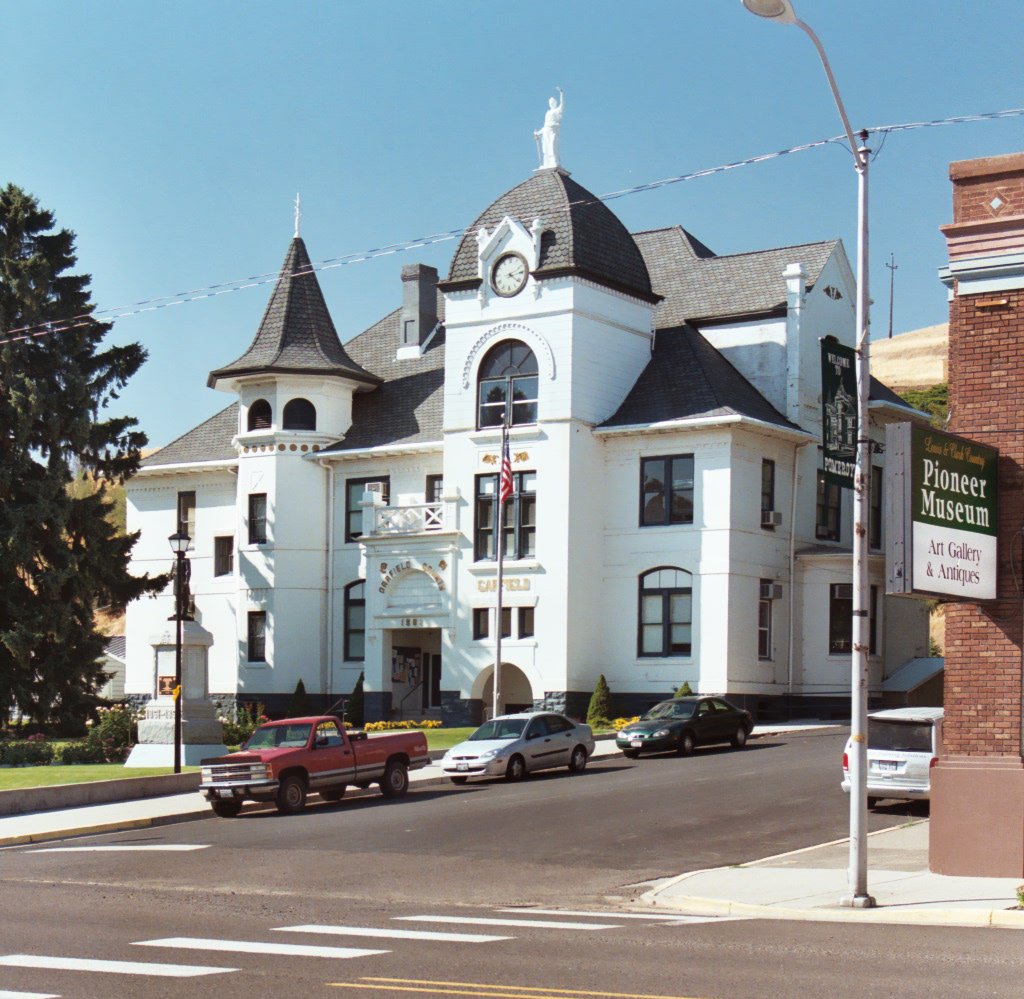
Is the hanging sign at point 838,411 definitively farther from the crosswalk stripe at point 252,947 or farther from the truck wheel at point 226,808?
the crosswalk stripe at point 252,947

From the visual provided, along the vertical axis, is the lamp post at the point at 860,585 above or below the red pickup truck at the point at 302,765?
above

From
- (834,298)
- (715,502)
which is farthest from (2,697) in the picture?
(834,298)

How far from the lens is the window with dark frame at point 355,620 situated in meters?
50.4

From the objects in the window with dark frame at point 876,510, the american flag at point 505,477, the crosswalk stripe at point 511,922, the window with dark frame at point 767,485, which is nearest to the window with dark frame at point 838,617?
the window with dark frame at point 767,485

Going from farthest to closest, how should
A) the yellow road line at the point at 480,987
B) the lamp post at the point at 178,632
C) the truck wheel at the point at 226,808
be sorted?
the lamp post at the point at 178,632 < the truck wheel at the point at 226,808 < the yellow road line at the point at 480,987

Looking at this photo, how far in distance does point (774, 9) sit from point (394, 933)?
358 inches

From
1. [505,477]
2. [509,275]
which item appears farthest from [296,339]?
[505,477]

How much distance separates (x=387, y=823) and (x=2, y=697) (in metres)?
23.9

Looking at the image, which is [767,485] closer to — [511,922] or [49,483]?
[49,483]

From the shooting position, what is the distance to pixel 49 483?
155 feet

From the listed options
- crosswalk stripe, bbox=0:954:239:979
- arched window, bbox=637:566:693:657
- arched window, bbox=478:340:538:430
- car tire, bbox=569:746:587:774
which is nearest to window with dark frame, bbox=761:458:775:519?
arched window, bbox=637:566:693:657

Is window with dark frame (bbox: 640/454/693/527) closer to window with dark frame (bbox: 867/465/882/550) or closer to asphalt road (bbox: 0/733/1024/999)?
window with dark frame (bbox: 867/465/882/550)

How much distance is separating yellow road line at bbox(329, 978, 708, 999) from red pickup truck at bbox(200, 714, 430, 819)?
16935mm

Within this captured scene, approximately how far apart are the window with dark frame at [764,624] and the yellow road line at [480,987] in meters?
34.4
